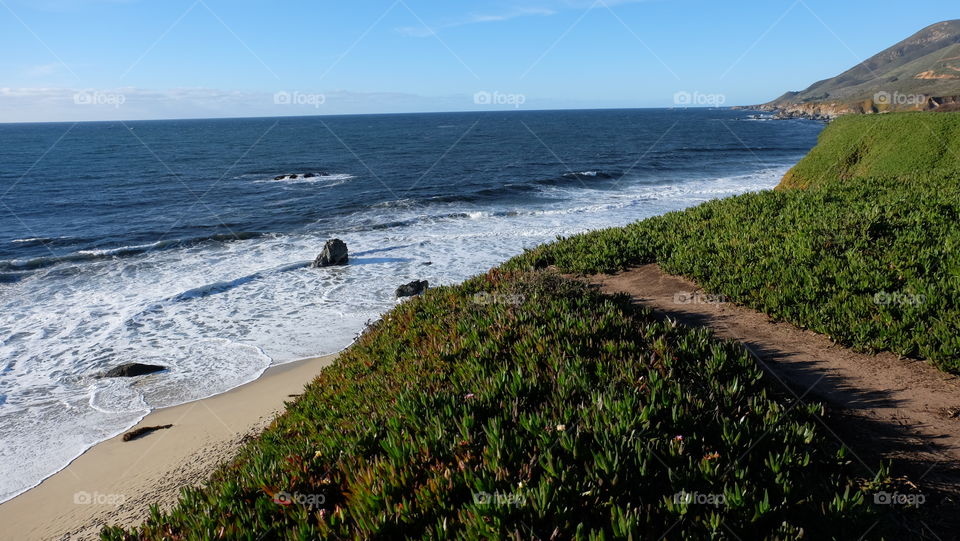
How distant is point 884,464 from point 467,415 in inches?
150

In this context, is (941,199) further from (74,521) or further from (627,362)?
(74,521)

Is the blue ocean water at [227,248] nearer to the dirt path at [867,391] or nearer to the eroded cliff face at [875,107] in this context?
the dirt path at [867,391]

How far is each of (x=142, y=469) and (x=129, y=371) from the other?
15.5 feet

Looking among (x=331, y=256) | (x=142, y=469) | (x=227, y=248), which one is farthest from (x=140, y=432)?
(x=227, y=248)

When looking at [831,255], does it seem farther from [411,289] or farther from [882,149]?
[882,149]

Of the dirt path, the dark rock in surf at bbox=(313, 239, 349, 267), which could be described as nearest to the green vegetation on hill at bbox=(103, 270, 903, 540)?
the dirt path

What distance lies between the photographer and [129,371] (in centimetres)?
1291

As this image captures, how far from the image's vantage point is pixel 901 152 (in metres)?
22.9

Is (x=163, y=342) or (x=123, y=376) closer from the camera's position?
(x=123, y=376)

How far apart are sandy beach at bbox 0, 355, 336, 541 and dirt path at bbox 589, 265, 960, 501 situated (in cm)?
791

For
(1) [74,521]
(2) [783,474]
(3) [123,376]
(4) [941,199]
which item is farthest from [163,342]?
(4) [941,199]

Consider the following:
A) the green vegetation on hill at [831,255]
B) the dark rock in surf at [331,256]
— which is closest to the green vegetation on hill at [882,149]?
the green vegetation on hill at [831,255]

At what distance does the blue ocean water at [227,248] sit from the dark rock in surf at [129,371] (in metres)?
0.44

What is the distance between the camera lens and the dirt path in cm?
504
